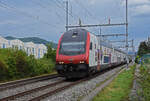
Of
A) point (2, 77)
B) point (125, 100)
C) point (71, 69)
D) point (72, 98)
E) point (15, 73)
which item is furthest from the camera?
point (15, 73)

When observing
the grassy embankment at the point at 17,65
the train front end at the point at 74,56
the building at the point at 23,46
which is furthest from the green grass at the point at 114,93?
the building at the point at 23,46

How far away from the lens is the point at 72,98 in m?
8.23

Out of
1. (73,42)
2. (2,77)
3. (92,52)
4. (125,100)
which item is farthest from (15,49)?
(125,100)

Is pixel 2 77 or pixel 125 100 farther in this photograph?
pixel 2 77

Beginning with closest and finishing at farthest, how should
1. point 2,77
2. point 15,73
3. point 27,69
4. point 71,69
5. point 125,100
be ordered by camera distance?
point 125,100 < point 71,69 < point 2,77 < point 15,73 < point 27,69

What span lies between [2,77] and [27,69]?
2816 millimetres

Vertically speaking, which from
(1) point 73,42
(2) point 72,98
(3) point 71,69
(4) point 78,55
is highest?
(1) point 73,42

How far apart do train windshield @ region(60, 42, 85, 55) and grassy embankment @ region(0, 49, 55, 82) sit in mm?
3806

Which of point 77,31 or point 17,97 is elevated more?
point 77,31

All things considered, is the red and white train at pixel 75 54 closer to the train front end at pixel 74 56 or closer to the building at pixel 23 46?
the train front end at pixel 74 56

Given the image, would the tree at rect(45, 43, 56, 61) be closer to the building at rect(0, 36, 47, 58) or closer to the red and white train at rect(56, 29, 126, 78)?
the building at rect(0, 36, 47, 58)

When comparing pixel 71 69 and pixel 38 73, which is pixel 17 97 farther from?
pixel 38 73

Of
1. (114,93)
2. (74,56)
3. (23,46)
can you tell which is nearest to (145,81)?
(114,93)

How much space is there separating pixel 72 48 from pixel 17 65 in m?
4.75
